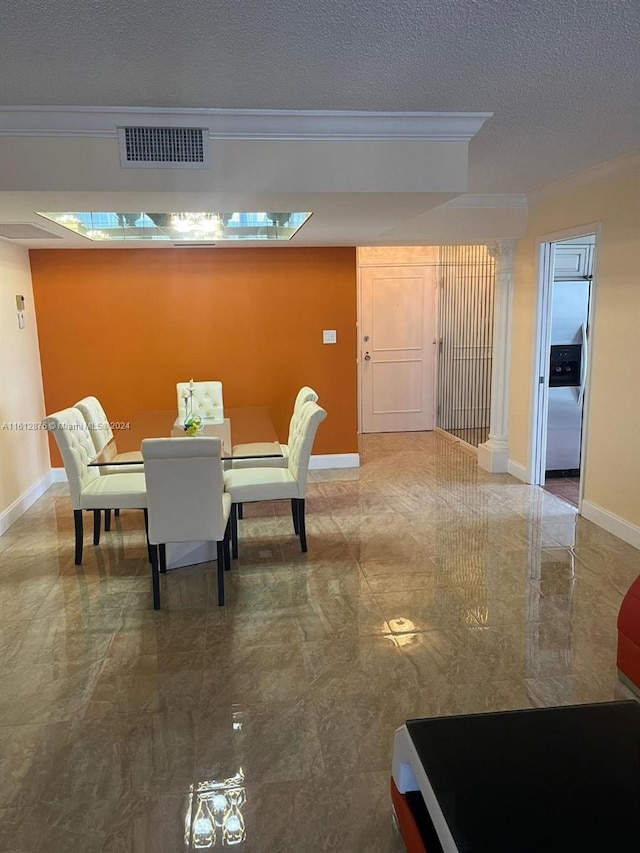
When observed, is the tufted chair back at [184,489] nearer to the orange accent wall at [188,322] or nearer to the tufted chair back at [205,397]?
the tufted chair back at [205,397]

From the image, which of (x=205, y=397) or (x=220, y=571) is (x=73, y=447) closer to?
(x=220, y=571)

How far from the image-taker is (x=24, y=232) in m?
4.36

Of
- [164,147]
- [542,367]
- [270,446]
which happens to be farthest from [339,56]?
[542,367]

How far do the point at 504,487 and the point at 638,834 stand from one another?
13.2 ft

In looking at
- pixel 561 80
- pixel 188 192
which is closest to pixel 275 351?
pixel 188 192

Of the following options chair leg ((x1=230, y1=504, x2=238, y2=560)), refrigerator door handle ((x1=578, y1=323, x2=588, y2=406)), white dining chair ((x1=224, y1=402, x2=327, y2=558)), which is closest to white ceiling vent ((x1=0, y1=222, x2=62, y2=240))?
white dining chair ((x1=224, y1=402, x2=327, y2=558))

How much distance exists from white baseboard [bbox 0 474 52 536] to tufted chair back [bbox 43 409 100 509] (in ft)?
3.24

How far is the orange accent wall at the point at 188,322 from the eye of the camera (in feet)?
17.8

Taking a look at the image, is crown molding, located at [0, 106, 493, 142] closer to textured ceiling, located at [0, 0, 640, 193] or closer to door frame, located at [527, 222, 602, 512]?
textured ceiling, located at [0, 0, 640, 193]

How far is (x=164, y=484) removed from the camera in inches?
121

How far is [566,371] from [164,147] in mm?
3846

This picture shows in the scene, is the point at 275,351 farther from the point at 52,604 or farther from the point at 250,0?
the point at 250,0

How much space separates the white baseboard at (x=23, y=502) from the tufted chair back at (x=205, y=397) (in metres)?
1.43

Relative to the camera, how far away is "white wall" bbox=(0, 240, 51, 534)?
4.60m
